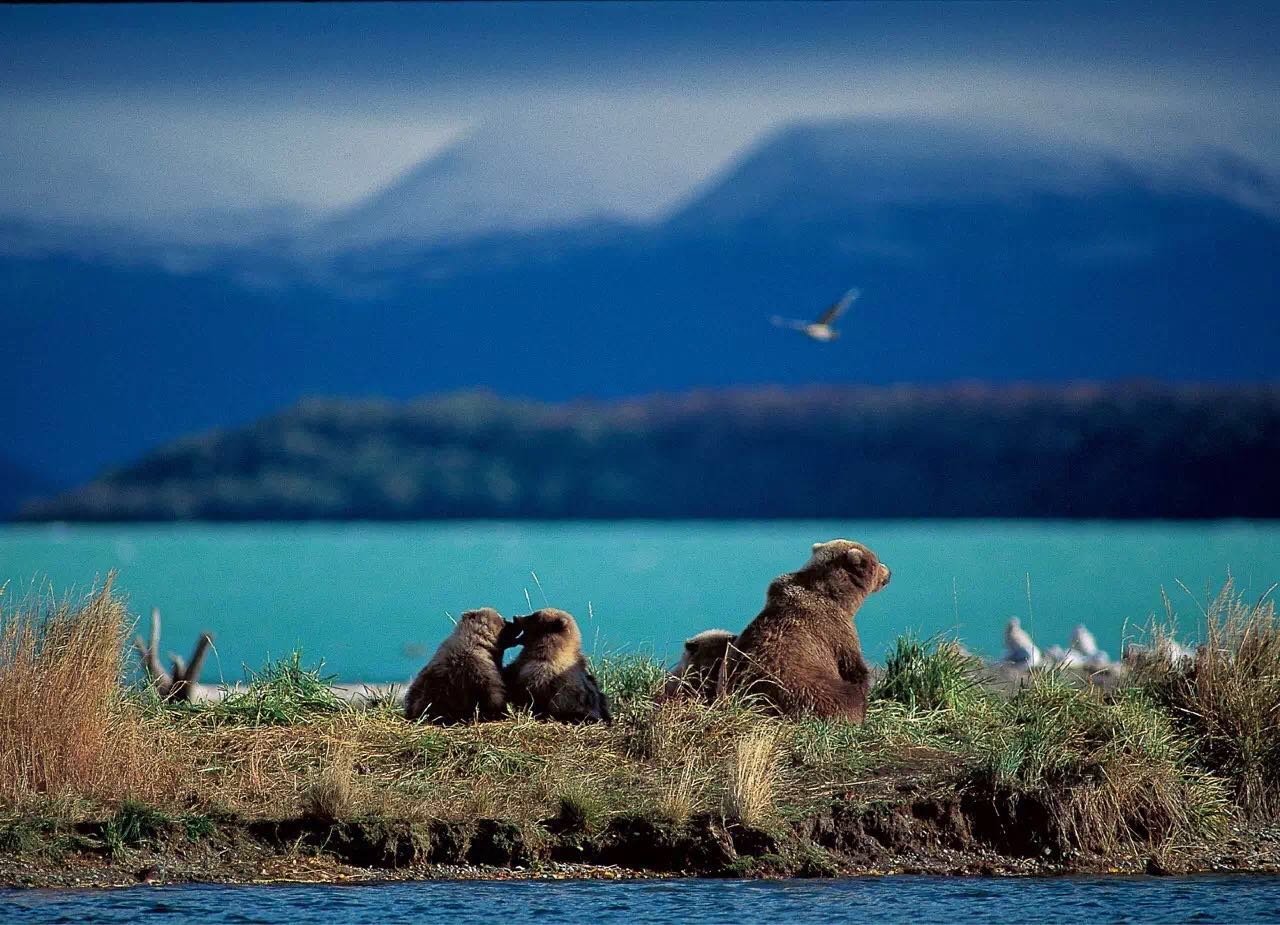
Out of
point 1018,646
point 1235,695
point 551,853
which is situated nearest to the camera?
point 551,853

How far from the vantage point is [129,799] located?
10.1 m

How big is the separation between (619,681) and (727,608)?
4143 cm

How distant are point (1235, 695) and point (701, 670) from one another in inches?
132

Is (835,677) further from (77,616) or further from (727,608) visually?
(727,608)

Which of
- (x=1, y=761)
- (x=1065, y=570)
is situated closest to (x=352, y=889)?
(x=1, y=761)

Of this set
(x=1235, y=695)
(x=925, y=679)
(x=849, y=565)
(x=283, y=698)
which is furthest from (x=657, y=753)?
(x=1235, y=695)

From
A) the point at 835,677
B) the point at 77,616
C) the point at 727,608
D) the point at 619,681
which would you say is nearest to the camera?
the point at 77,616

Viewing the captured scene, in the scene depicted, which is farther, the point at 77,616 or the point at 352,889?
the point at 77,616

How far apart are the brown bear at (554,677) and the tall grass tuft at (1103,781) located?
2465 millimetres

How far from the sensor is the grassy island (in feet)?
32.4

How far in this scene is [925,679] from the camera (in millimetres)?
12477

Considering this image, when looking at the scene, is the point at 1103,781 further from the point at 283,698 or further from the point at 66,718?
the point at 66,718

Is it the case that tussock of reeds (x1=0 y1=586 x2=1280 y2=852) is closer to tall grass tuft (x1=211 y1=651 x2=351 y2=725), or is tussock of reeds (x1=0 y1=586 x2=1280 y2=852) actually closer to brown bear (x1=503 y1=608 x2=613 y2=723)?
tall grass tuft (x1=211 y1=651 x2=351 y2=725)

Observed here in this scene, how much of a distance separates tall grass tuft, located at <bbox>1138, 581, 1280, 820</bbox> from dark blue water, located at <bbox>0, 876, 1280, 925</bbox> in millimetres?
1490
